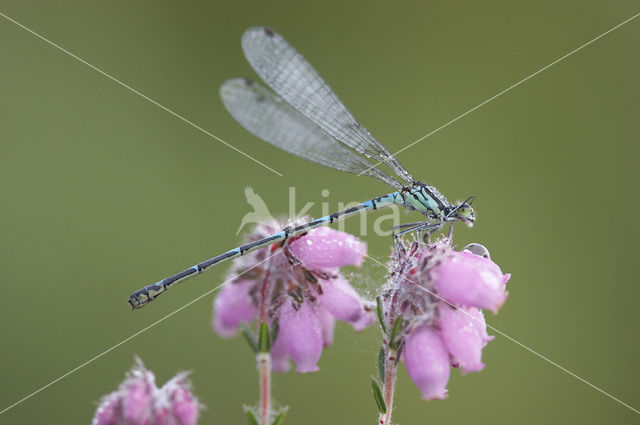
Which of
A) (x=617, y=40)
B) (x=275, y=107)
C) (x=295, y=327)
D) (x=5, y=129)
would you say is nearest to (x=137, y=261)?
(x=5, y=129)

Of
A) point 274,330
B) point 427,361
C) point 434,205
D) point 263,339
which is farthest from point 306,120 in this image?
point 427,361

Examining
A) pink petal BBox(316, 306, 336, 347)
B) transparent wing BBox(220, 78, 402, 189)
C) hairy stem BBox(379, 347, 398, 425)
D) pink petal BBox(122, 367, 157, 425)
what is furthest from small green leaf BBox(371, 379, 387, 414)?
transparent wing BBox(220, 78, 402, 189)

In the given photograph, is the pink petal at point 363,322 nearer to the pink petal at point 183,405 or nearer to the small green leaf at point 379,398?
the small green leaf at point 379,398

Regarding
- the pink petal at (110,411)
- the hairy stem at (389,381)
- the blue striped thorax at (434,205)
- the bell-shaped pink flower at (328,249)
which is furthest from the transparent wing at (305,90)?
the pink petal at (110,411)

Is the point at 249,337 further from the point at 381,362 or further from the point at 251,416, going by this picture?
the point at 381,362

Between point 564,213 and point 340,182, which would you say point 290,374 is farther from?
point 564,213
